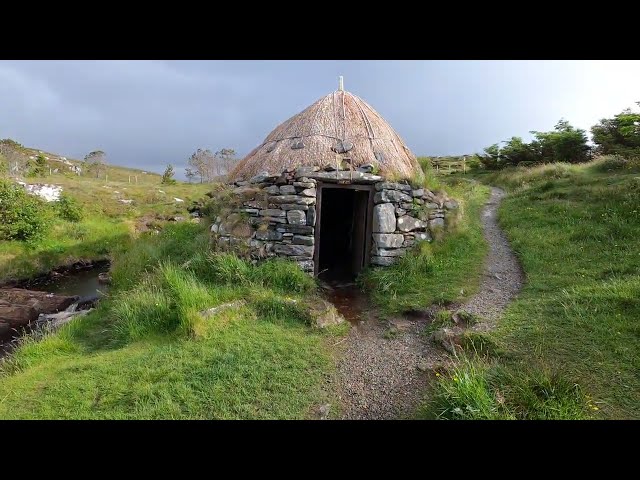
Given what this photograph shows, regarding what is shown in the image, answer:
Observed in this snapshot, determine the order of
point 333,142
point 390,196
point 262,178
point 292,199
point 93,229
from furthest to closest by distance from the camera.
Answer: point 93,229 < point 333,142 < point 390,196 < point 262,178 < point 292,199

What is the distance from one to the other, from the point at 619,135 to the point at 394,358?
17.4 meters

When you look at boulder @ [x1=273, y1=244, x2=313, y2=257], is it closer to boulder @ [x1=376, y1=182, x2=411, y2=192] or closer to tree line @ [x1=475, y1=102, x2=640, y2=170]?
boulder @ [x1=376, y1=182, x2=411, y2=192]

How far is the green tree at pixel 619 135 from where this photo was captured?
44.1 ft

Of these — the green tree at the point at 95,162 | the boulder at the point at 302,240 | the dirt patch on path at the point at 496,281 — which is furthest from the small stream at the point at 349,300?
the green tree at the point at 95,162

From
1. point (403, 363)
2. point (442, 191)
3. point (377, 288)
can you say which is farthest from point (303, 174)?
point (403, 363)

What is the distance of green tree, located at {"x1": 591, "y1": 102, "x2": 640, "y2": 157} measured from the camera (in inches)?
529

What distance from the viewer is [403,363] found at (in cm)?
464

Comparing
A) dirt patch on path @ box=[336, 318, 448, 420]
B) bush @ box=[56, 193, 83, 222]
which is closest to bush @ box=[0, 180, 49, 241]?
bush @ box=[56, 193, 83, 222]

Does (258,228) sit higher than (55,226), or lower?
higher

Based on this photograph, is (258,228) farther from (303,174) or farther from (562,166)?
(562,166)

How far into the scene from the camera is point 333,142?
821cm

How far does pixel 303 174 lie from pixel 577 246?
6134 mm

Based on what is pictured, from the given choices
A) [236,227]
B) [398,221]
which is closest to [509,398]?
[398,221]

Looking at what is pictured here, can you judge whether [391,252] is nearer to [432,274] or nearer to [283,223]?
[432,274]
